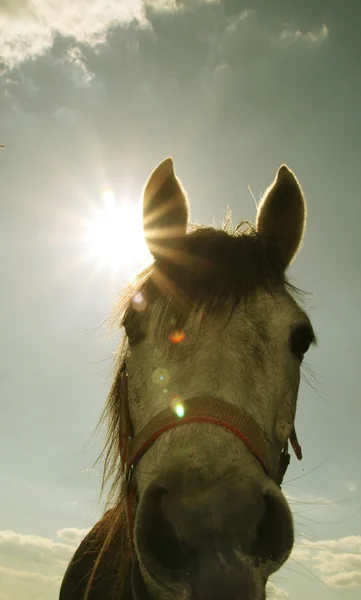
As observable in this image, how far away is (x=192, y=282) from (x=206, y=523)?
5.78 ft

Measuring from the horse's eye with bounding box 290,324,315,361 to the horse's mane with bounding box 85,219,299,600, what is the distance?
1.35 feet

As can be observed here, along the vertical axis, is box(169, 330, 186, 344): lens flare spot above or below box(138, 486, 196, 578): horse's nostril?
above

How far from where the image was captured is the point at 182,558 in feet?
6.03

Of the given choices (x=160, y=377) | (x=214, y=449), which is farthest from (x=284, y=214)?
(x=214, y=449)

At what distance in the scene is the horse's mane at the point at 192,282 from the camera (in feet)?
10.1

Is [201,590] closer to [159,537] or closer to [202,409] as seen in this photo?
[159,537]

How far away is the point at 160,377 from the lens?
2.72 metres

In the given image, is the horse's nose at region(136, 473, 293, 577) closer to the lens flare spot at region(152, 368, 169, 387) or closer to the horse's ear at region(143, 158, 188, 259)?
the lens flare spot at region(152, 368, 169, 387)

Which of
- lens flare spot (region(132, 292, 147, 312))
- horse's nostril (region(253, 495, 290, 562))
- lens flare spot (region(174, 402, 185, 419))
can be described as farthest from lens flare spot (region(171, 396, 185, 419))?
lens flare spot (region(132, 292, 147, 312))

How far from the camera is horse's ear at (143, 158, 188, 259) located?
397 cm

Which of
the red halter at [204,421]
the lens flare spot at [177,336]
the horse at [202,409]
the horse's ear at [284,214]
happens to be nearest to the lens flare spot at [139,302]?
the horse at [202,409]

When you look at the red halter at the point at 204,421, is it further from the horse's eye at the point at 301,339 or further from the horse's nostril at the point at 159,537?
the horse's eye at the point at 301,339

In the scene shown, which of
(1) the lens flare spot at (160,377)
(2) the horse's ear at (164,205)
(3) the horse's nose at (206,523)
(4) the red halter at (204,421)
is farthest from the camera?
(2) the horse's ear at (164,205)

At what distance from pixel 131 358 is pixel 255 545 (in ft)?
5.34
